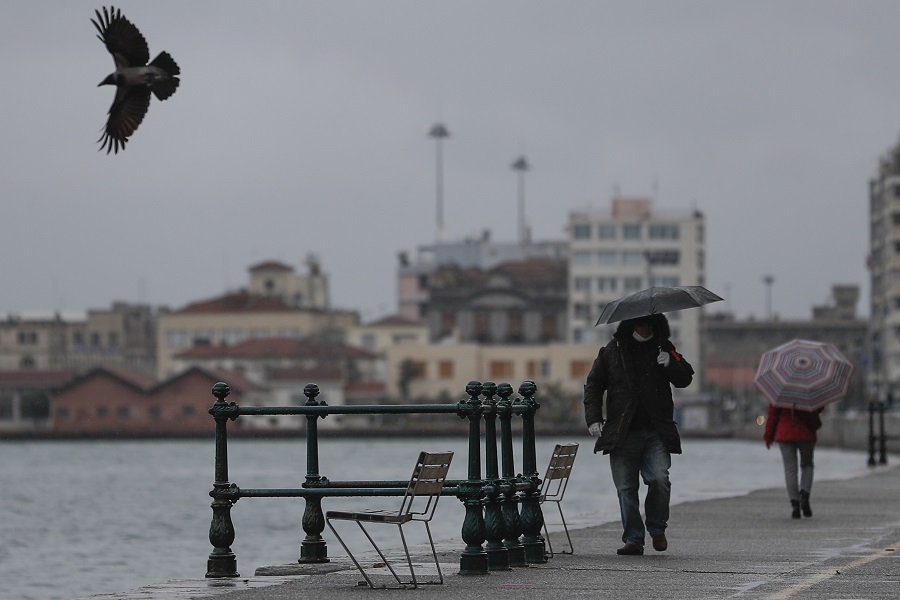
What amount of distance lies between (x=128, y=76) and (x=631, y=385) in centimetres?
521

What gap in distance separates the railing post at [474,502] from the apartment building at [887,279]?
131 m

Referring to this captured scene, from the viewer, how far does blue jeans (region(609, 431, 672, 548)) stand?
15648 millimetres

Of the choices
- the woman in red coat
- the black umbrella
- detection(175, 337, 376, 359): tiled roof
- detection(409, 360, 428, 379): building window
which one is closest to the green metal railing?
the black umbrella

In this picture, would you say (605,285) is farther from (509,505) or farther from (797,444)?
(509,505)

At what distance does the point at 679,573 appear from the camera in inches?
552

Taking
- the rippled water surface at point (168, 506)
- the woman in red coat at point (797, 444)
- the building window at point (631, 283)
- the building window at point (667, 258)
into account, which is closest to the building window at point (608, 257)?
the building window at point (631, 283)

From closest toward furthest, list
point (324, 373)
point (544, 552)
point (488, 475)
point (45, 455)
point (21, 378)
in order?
point (488, 475)
point (544, 552)
point (45, 455)
point (324, 373)
point (21, 378)

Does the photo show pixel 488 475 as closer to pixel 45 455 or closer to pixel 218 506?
pixel 218 506

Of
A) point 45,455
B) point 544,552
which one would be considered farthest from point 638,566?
point 45,455

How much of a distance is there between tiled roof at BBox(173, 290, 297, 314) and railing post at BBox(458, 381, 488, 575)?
17372 centimetres

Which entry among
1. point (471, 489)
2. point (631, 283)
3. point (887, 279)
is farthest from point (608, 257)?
point (471, 489)

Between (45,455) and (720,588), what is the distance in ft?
406

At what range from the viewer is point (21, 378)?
16938cm

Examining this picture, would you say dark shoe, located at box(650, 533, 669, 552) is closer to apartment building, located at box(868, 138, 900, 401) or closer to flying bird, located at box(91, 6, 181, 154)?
flying bird, located at box(91, 6, 181, 154)
